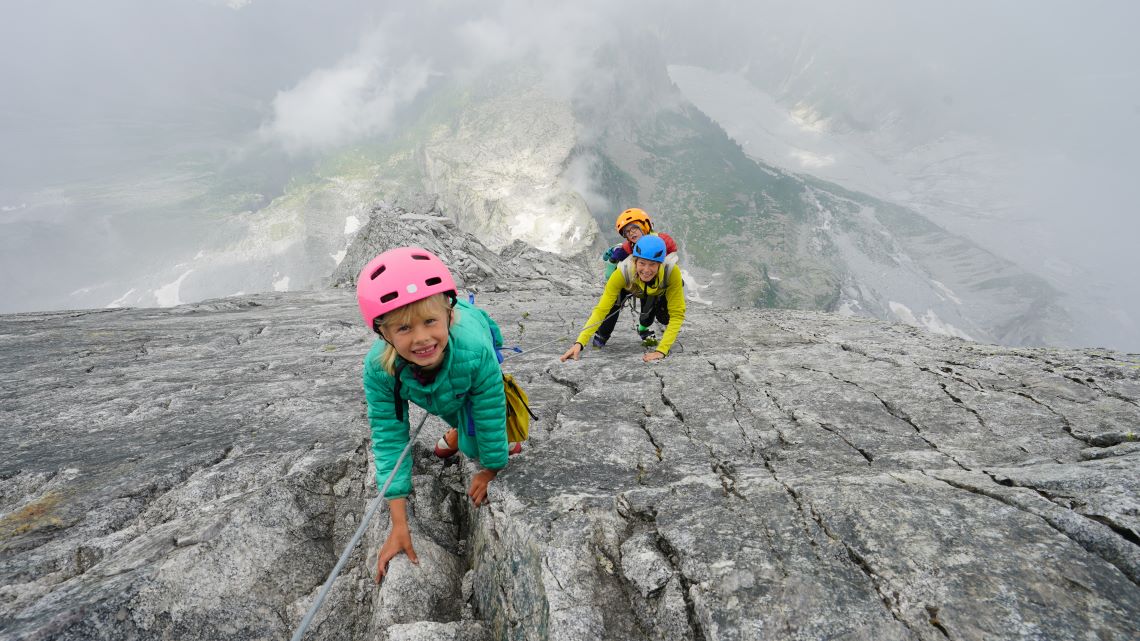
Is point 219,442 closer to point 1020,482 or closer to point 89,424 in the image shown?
point 89,424

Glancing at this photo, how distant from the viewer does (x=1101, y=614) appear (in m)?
2.84

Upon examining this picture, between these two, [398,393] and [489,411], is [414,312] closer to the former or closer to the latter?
[398,393]

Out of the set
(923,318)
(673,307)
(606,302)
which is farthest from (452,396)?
(923,318)

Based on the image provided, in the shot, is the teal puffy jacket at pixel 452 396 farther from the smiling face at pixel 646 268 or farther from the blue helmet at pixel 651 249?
the smiling face at pixel 646 268

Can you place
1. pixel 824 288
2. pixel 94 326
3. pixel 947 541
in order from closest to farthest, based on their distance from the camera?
1. pixel 947 541
2. pixel 94 326
3. pixel 824 288

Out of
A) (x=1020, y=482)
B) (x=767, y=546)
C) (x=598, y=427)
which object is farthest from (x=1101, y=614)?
(x=598, y=427)

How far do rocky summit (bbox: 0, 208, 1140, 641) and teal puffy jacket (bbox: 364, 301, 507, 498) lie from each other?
0.68 metres

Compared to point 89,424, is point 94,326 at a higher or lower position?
higher

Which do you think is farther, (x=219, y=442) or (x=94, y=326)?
(x=94, y=326)

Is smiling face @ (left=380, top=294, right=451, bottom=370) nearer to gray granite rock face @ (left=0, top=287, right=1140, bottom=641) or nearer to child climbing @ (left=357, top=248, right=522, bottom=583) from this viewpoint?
child climbing @ (left=357, top=248, right=522, bottom=583)

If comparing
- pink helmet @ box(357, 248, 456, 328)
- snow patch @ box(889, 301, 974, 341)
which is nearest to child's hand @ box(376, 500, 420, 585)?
pink helmet @ box(357, 248, 456, 328)

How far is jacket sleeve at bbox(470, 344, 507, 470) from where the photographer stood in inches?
158

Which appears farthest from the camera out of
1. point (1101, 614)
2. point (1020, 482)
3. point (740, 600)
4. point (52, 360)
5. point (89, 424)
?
point (52, 360)

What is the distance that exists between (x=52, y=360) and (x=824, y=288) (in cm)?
18661
